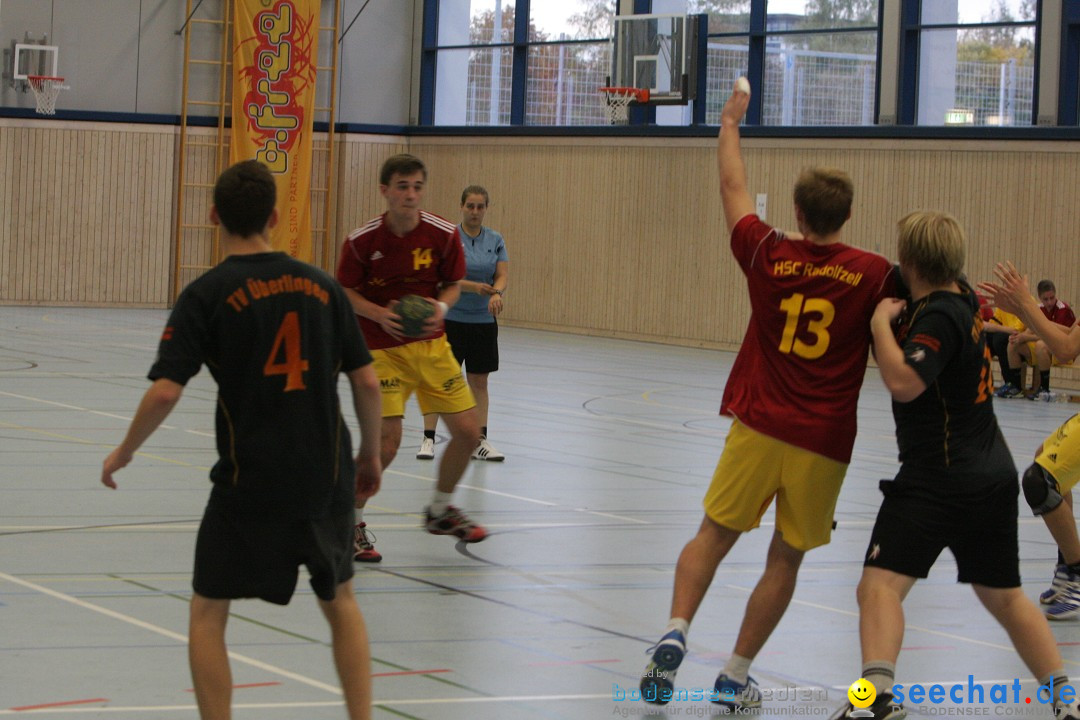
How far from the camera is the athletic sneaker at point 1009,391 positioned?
1648cm

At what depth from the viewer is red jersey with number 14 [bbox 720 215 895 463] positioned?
13.9 ft

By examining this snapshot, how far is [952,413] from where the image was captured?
13.4 feet

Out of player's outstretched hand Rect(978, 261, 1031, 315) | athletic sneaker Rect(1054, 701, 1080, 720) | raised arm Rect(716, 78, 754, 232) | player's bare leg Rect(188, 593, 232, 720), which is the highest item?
raised arm Rect(716, 78, 754, 232)

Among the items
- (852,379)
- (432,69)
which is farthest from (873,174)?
(852,379)

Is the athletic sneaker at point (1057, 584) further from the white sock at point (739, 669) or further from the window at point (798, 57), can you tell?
the window at point (798, 57)

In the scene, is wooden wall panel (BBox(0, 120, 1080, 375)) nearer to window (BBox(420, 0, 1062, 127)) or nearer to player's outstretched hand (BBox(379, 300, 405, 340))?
window (BBox(420, 0, 1062, 127))

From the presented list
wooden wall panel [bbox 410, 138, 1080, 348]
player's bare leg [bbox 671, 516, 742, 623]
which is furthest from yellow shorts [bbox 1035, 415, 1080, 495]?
wooden wall panel [bbox 410, 138, 1080, 348]

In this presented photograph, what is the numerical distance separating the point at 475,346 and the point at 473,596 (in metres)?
4.10

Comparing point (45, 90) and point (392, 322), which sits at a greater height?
point (45, 90)

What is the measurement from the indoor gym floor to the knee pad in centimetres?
49

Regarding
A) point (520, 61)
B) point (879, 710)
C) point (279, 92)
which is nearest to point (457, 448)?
point (879, 710)

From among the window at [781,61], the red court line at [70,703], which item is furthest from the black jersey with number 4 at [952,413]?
the window at [781,61]

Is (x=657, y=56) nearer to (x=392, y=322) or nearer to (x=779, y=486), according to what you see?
(x=392, y=322)

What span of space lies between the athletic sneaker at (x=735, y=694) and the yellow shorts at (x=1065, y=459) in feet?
6.76
